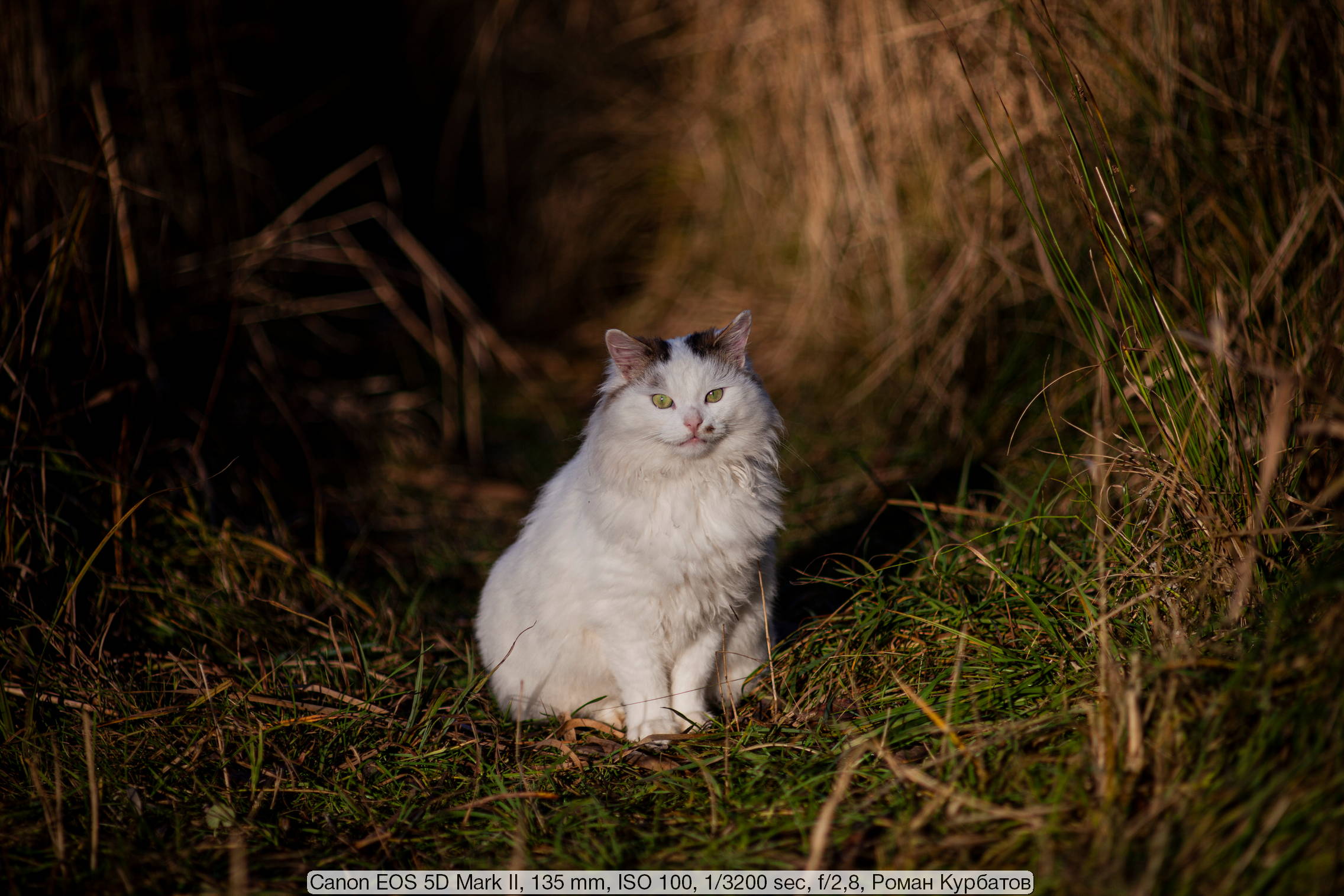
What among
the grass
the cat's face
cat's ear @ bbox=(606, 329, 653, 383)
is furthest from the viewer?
cat's ear @ bbox=(606, 329, 653, 383)

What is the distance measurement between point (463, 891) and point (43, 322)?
2.31 metres

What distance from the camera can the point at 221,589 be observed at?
280 cm

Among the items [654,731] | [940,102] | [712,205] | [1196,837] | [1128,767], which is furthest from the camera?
[712,205]

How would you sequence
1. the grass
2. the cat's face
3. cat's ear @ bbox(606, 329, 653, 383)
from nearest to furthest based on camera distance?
the grass → the cat's face → cat's ear @ bbox(606, 329, 653, 383)

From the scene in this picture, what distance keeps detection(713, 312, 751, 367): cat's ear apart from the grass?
783mm

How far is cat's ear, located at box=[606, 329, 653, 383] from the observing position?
2363 millimetres

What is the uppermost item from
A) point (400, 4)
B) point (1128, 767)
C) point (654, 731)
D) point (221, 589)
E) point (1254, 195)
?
→ point (400, 4)

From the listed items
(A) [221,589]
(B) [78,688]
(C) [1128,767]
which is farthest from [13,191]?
(C) [1128,767]

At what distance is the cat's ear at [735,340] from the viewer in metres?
2.44

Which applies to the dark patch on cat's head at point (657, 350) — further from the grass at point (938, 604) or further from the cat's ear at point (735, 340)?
the grass at point (938, 604)

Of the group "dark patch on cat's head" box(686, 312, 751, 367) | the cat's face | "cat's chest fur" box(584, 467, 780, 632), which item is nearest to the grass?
"cat's chest fur" box(584, 467, 780, 632)

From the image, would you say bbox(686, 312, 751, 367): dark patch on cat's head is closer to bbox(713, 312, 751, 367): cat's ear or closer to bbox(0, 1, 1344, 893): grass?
bbox(713, 312, 751, 367): cat's ear

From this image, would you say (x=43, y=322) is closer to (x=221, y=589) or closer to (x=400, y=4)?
(x=221, y=589)

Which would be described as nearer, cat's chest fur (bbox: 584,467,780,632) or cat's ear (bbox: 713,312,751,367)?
cat's chest fur (bbox: 584,467,780,632)
